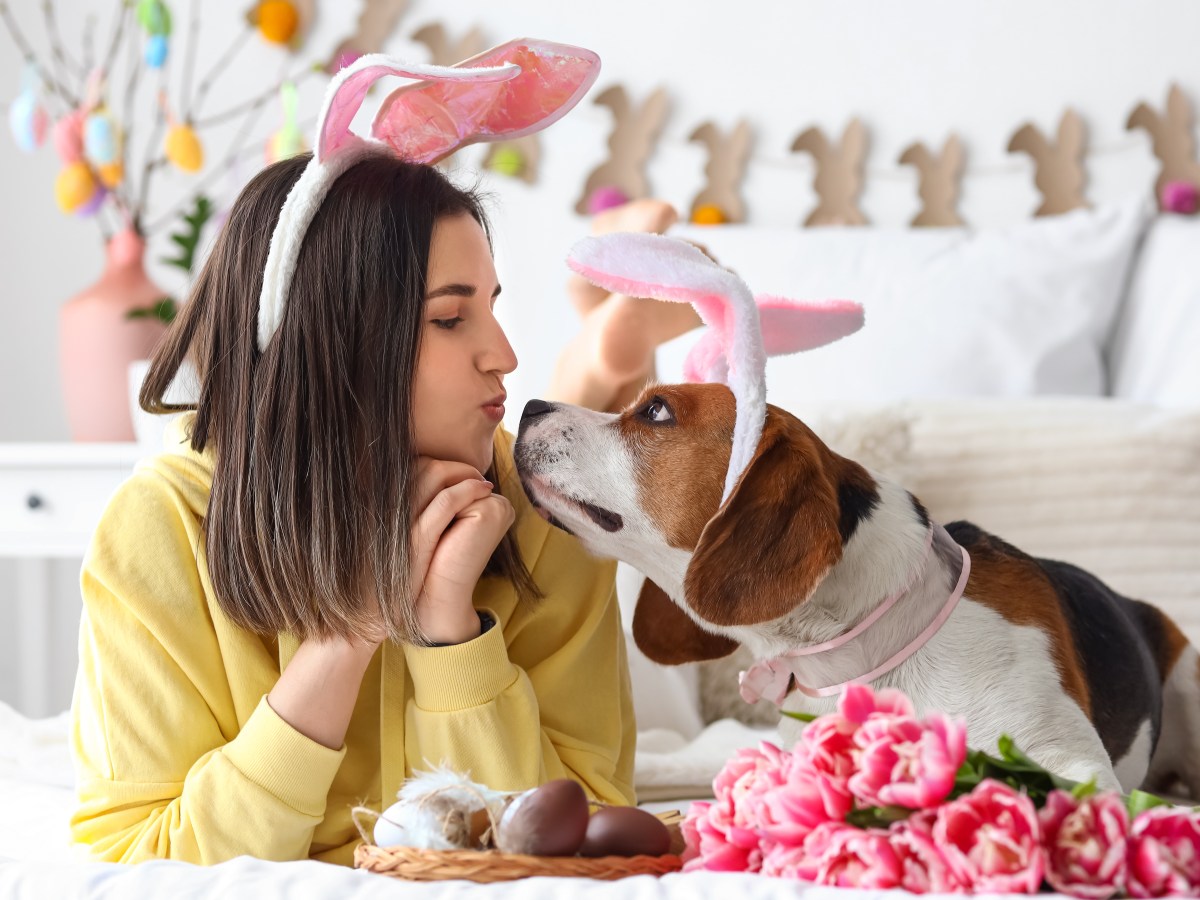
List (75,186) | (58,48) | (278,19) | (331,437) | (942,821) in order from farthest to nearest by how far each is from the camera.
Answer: (58,48)
(278,19)
(75,186)
(331,437)
(942,821)

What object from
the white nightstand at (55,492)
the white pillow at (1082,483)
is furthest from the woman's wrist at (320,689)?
the white nightstand at (55,492)

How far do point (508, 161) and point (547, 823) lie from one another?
2113mm

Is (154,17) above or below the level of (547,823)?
above

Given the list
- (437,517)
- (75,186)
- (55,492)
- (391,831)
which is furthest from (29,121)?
(391,831)

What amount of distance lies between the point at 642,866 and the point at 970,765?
0.73 ft

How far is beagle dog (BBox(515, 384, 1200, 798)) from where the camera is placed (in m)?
1.07

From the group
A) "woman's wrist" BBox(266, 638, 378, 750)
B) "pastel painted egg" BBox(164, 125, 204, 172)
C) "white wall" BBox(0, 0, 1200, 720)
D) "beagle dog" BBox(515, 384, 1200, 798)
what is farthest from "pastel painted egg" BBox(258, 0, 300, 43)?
"woman's wrist" BBox(266, 638, 378, 750)

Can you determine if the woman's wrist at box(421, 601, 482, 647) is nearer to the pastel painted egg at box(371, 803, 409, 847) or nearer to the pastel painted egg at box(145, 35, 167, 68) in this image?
the pastel painted egg at box(371, 803, 409, 847)

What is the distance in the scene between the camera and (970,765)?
0.72m

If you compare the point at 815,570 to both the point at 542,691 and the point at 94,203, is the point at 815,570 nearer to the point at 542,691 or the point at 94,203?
the point at 542,691

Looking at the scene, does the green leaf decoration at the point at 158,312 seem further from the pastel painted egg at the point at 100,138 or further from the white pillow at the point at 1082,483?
the white pillow at the point at 1082,483

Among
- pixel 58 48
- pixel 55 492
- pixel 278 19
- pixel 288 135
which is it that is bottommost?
pixel 55 492

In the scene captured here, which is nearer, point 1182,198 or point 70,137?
point 1182,198

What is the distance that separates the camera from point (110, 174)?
9.07 ft
